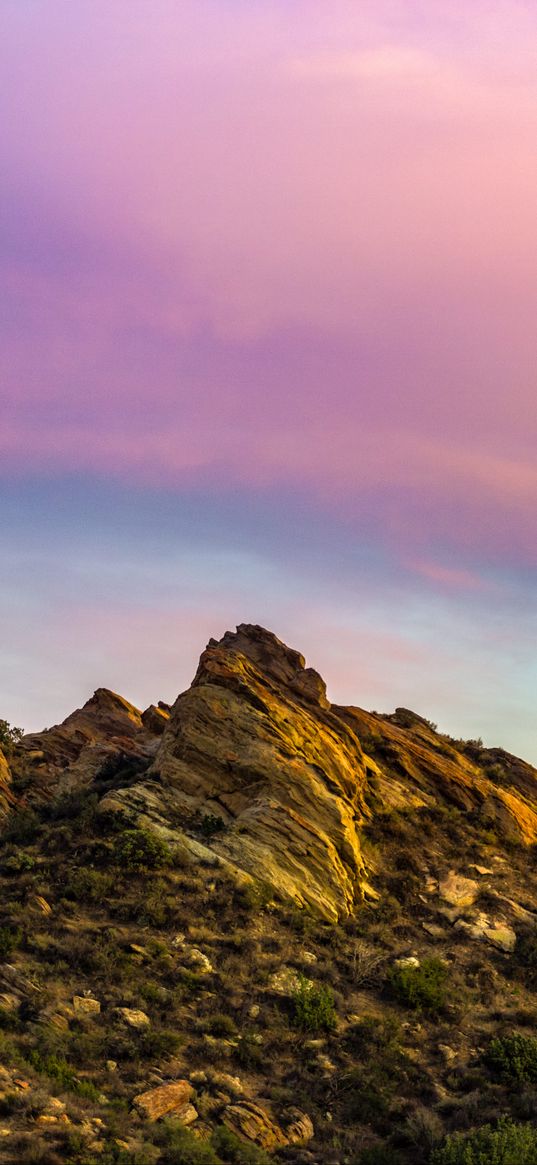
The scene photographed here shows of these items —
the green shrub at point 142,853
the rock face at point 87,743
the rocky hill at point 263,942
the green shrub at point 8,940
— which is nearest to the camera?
the rocky hill at point 263,942

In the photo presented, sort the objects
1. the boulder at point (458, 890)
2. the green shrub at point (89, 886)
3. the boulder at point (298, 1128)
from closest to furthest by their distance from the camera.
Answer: the boulder at point (298, 1128)
the green shrub at point (89, 886)
the boulder at point (458, 890)

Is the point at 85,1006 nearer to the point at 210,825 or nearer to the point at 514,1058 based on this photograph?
the point at 210,825

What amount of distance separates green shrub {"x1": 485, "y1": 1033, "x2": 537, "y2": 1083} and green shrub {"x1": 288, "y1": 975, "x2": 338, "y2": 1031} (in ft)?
18.2

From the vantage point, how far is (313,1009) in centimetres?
3375

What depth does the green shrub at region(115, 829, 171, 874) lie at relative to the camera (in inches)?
1574

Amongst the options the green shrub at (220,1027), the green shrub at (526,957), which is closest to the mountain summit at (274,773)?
the green shrub at (526,957)

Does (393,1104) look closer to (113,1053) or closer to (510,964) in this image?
(113,1053)

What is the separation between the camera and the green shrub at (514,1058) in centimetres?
3188

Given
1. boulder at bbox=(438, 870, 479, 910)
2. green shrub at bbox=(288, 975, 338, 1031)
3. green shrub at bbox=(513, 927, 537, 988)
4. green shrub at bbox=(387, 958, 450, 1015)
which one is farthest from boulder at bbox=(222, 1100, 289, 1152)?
boulder at bbox=(438, 870, 479, 910)

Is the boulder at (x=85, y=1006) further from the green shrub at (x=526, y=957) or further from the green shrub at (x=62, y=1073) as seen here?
the green shrub at (x=526, y=957)

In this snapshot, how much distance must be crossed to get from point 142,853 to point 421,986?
1246 cm

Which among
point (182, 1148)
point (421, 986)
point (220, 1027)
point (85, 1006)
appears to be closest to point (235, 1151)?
point (182, 1148)

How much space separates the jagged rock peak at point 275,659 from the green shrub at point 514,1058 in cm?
2431

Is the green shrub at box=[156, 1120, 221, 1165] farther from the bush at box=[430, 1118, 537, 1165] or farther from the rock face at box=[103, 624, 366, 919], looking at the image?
the rock face at box=[103, 624, 366, 919]
